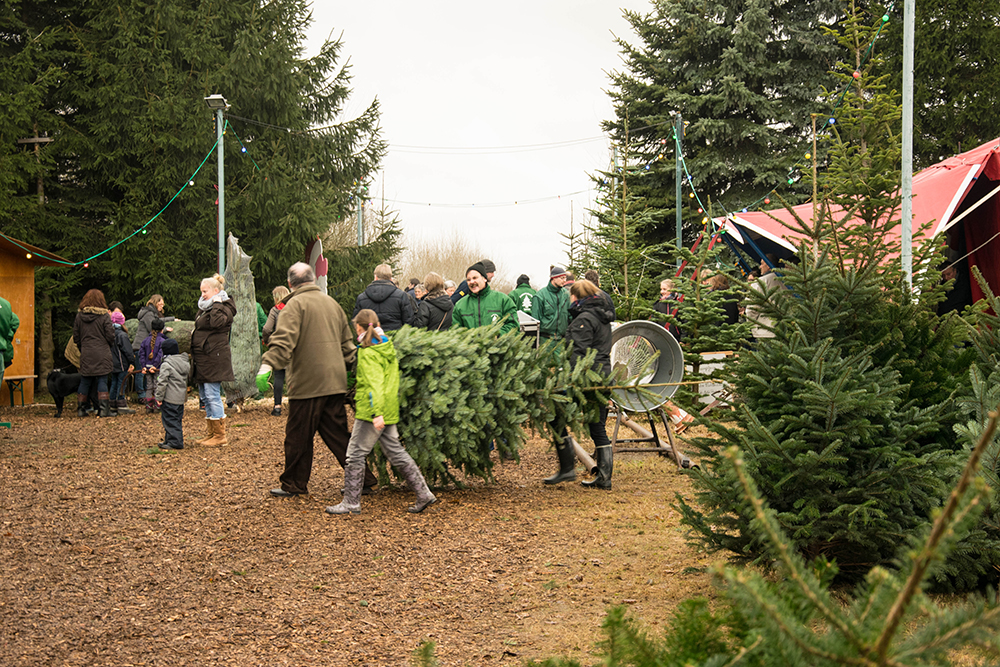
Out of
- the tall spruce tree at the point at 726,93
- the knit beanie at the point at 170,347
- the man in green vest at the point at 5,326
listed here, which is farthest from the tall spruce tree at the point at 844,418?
the tall spruce tree at the point at 726,93

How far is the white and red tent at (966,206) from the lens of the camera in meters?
11.8

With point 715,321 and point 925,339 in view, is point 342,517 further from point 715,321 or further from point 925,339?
point 715,321

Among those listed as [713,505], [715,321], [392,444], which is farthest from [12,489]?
[715,321]

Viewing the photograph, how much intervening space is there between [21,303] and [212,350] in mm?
7348

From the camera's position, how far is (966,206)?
13023 millimetres

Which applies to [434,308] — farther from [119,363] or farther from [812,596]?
[812,596]

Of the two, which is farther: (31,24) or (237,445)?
(31,24)

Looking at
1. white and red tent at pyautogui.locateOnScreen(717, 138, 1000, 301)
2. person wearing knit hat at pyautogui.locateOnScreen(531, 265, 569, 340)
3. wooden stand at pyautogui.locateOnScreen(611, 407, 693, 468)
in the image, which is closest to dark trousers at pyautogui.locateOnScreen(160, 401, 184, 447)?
person wearing knit hat at pyautogui.locateOnScreen(531, 265, 569, 340)

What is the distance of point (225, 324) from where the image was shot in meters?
10.6

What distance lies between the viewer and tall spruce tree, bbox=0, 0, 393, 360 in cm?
2009

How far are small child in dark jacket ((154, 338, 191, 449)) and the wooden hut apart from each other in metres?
6.54

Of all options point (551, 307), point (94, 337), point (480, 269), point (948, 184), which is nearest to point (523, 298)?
point (480, 269)

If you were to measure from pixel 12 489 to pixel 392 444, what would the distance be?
393cm

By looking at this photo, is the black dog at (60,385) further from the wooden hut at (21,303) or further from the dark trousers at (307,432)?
the dark trousers at (307,432)
